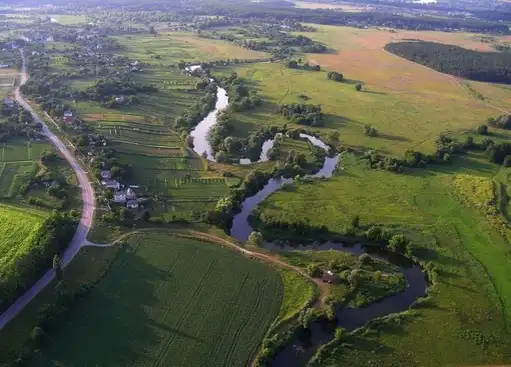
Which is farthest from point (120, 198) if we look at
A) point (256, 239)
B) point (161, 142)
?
point (161, 142)

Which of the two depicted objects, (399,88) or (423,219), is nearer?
(423,219)

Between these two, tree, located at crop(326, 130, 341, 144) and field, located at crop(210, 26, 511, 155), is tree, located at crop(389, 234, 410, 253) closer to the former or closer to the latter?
field, located at crop(210, 26, 511, 155)

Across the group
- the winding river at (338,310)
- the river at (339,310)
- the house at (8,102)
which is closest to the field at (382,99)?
the winding river at (338,310)

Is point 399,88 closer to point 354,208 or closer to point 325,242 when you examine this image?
point 354,208

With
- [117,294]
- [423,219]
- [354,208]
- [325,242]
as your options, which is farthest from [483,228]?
[117,294]

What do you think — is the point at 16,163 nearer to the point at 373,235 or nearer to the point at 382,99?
the point at 373,235

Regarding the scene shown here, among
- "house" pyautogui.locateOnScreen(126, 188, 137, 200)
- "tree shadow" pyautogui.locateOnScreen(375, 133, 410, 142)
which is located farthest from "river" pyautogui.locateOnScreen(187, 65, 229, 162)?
"tree shadow" pyautogui.locateOnScreen(375, 133, 410, 142)

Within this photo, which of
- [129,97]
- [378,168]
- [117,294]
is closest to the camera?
[117,294]
